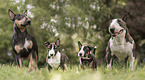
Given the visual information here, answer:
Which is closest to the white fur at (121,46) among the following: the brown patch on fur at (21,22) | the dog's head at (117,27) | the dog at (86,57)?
the dog's head at (117,27)

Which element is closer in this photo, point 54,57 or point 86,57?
point 86,57

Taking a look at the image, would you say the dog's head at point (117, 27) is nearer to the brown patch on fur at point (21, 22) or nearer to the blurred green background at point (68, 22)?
the brown patch on fur at point (21, 22)

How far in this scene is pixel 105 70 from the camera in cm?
551

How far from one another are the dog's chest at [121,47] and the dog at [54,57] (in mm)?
1670

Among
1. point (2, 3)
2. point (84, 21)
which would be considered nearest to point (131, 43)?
point (84, 21)

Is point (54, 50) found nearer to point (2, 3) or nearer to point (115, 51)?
point (115, 51)

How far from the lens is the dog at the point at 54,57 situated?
5.56 metres

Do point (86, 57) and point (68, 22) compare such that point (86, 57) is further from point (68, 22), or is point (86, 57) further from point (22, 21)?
point (68, 22)

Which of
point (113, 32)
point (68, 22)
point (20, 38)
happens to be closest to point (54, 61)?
point (20, 38)

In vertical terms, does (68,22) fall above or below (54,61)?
above

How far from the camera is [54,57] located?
5715 mm

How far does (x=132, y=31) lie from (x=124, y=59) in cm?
649

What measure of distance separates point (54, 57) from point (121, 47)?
2.13 meters

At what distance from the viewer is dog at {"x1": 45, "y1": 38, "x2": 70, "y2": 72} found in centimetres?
556
